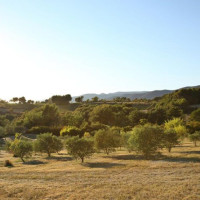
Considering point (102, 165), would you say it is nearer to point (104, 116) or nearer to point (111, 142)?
point (111, 142)

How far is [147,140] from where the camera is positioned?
38.3 meters

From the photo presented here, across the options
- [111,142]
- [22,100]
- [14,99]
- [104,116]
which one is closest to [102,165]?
[111,142]

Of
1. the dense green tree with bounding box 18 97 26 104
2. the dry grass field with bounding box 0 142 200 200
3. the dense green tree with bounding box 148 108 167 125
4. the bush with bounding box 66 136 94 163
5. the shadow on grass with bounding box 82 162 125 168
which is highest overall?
the dense green tree with bounding box 18 97 26 104

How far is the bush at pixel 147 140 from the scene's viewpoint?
3801 cm

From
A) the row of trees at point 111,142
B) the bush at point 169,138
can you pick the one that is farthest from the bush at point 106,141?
the bush at point 169,138

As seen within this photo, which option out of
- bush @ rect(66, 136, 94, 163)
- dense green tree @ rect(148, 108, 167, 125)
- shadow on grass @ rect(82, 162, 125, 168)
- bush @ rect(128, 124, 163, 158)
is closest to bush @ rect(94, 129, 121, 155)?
bush @ rect(128, 124, 163, 158)

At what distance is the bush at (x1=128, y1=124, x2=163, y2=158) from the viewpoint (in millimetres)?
38006

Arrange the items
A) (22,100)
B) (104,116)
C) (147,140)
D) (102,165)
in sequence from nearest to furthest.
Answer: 1. (102,165)
2. (147,140)
3. (104,116)
4. (22,100)

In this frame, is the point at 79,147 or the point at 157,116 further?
the point at 157,116

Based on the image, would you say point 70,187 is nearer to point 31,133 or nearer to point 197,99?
point 31,133

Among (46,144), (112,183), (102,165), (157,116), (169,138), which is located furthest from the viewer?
(157,116)

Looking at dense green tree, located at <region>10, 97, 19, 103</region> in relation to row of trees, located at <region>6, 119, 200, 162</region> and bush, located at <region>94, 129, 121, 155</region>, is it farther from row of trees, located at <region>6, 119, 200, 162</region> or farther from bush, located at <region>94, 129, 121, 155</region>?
bush, located at <region>94, 129, 121, 155</region>

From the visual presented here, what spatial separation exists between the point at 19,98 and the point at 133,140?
142 meters

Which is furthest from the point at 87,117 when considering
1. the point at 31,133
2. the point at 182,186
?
the point at 182,186
